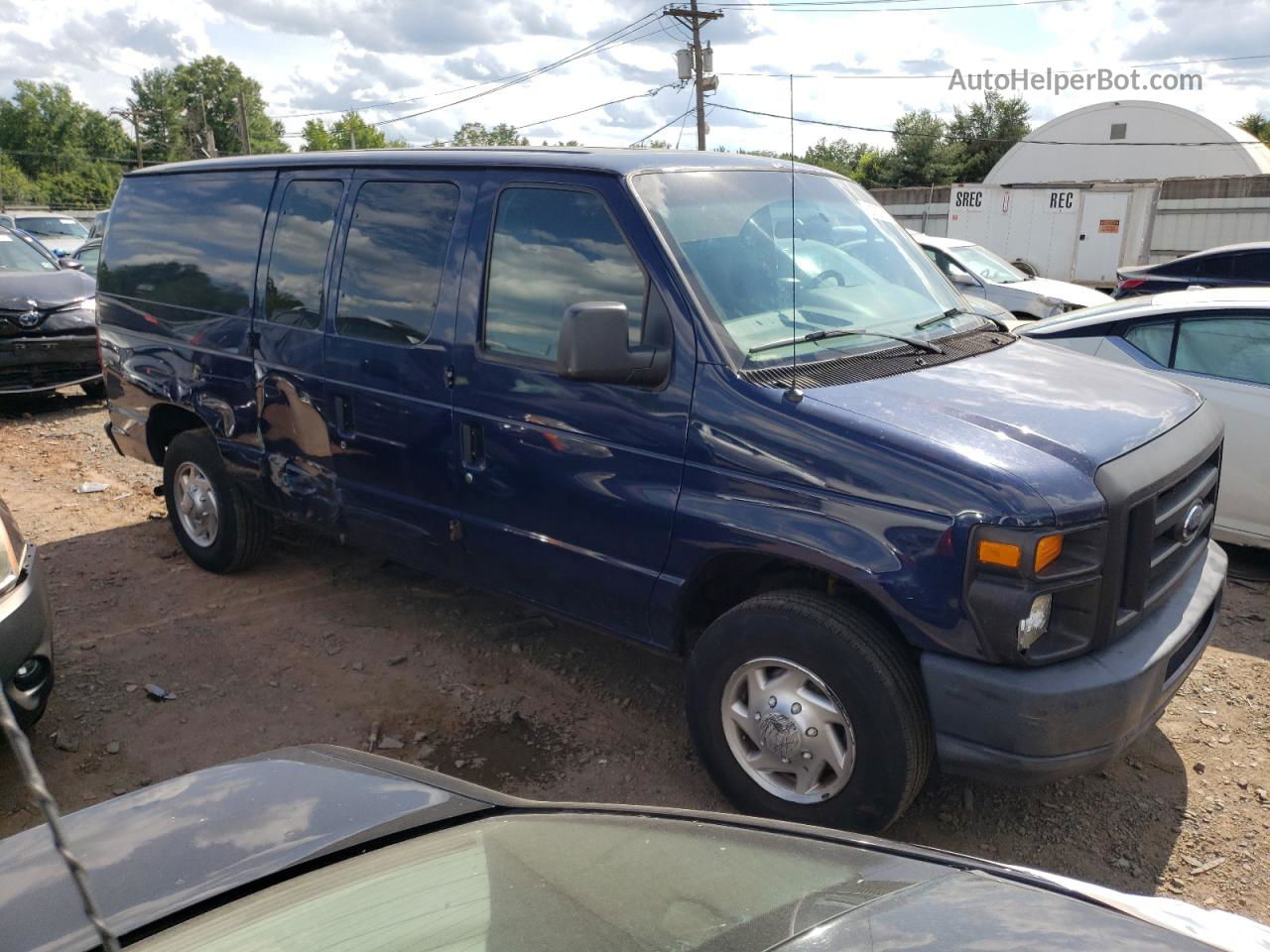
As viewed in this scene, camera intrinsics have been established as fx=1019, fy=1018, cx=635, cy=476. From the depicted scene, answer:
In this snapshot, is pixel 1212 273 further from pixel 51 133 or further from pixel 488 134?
pixel 51 133

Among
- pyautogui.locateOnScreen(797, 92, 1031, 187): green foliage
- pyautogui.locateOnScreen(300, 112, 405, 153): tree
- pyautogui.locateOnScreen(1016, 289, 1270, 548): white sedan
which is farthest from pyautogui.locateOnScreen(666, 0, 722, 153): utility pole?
pyautogui.locateOnScreen(300, 112, 405, 153): tree

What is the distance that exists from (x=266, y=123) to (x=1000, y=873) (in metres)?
118

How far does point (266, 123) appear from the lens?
106m

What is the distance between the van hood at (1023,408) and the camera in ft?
9.56

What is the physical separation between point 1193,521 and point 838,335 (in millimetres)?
1360

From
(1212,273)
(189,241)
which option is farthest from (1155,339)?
(189,241)

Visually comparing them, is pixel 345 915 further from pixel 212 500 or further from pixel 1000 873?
pixel 212 500

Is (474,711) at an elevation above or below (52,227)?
below

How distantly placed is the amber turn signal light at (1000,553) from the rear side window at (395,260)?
2.35m

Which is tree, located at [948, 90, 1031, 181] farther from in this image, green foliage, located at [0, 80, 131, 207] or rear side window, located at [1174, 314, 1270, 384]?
green foliage, located at [0, 80, 131, 207]

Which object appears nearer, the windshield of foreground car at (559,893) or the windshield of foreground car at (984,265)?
the windshield of foreground car at (559,893)

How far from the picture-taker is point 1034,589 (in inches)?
109

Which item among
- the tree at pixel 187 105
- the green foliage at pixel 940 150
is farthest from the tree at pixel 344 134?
the green foliage at pixel 940 150

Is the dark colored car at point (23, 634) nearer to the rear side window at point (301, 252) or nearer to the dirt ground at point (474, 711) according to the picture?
the dirt ground at point (474, 711)
